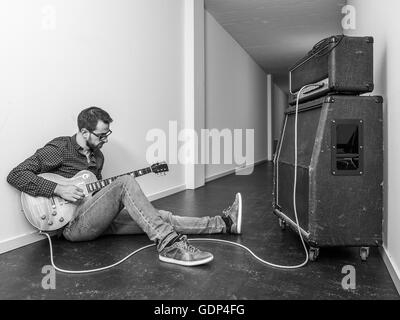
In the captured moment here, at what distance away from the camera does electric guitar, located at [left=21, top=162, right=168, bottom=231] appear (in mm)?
1757

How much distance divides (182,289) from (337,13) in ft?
15.6

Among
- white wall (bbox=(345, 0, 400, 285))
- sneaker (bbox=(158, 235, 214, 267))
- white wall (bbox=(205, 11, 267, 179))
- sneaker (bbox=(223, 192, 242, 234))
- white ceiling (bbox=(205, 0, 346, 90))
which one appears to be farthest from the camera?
white wall (bbox=(205, 11, 267, 179))

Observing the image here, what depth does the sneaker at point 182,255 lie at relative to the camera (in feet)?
5.01

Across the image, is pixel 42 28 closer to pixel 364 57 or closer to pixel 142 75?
pixel 142 75

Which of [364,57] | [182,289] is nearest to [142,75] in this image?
[364,57]

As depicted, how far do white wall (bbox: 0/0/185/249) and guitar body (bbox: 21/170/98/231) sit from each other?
0.14 metres

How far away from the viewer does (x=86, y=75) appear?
238 cm

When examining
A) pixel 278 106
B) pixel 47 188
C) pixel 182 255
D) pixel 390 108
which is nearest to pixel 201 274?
pixel 182 255

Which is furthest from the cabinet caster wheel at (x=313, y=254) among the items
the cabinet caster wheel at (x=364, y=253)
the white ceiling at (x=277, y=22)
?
the white ceiling at (x=277, y=22)

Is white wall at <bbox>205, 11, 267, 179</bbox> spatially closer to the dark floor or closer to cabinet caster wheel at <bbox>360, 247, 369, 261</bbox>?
the dark floor

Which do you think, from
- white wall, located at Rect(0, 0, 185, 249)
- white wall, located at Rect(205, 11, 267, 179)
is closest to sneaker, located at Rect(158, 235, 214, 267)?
white wall, located at Rect(0, 0, 185, 249)

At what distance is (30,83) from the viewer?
1916mm

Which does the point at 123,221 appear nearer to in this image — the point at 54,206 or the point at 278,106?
the point at 54,206

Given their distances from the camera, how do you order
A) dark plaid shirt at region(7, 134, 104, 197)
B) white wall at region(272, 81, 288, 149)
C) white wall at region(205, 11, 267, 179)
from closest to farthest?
dark plaid shirt at region(7, 134, 104, 197)
white wall at region(205, 11, 267, 179)
white wall at region(272, 81, 288, 149)
